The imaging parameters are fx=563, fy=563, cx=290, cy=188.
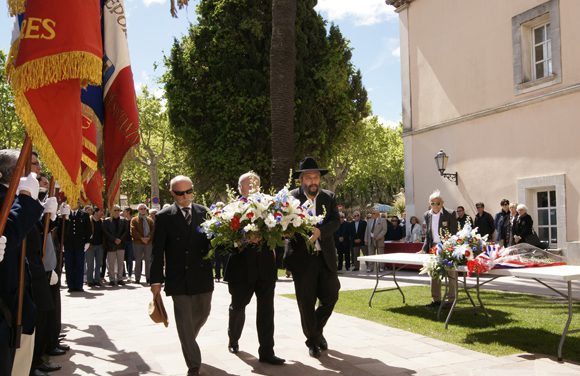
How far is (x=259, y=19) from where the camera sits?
24.2 meters

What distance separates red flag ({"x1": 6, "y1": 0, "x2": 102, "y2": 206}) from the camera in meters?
4.36

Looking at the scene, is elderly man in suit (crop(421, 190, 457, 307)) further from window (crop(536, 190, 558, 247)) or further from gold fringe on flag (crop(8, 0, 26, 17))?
window (crop(536, 190, 558, 247))

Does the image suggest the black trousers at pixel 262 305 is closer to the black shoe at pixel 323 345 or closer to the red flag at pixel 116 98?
the black shoe at pixel 323 345

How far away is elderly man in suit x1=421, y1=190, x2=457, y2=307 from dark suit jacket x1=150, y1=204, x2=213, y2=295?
4.86 meters

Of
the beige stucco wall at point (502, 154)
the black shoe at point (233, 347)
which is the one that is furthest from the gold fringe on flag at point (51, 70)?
the beige stucco wall at point (502, 154)

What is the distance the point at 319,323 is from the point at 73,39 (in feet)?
13.3

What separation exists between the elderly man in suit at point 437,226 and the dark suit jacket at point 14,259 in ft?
22.7

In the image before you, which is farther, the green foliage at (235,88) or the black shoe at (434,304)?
the green foliage at (235,88)

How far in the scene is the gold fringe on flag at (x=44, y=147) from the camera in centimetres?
430

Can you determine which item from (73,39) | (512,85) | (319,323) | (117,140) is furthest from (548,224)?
(73,39)

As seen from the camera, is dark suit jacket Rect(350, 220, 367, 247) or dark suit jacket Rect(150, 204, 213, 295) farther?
dark suit jacket Rect(350, 220, 367, 247)

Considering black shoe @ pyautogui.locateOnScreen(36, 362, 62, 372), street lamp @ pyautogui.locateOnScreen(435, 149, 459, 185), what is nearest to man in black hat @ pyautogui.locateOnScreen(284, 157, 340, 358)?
black shoe @ pyautogui.locateOnScreen(36, 362, 62, 372)

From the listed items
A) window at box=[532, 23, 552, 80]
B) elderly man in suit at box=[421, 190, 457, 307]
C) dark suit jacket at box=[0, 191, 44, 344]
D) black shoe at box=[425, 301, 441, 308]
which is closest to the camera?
dark suit jacket at box=[0, 191, 44, 344]

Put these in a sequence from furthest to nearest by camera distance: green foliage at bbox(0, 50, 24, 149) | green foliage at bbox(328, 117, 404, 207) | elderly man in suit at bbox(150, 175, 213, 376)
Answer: green foliage at bbox(328, 117, 404, 207), green foliage at bbox(0, 50, 24, 149), elderly man in suit at bbox(150, 175, 213, 376)
